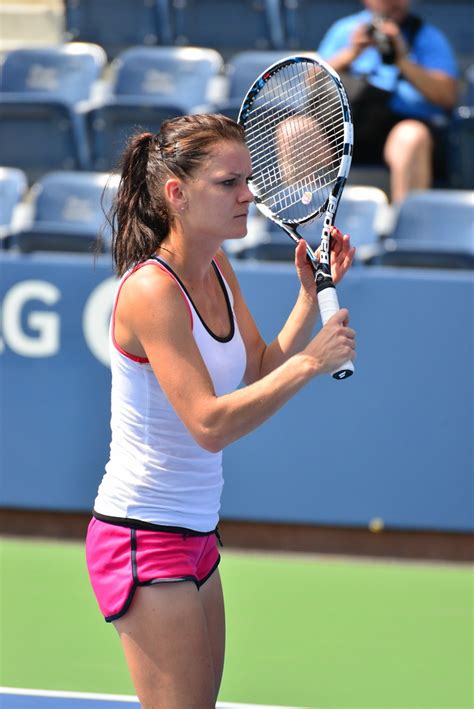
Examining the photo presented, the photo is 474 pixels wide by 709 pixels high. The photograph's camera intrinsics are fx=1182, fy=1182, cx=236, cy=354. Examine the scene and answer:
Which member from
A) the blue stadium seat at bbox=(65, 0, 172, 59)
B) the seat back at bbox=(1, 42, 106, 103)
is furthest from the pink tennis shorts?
the blue stadium seat at bbox=(65, 0, 172, 59)

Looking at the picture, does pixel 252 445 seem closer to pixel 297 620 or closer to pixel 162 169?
pixel 297 620

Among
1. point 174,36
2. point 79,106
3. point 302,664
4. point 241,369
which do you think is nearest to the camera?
point 241,369

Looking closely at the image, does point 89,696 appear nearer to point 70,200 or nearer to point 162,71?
point 70,200

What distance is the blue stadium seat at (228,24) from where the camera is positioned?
687 cm

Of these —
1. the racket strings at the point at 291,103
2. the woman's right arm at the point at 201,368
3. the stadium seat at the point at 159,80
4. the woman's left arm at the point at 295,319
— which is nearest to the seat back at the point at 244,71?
the stadium seat at the point at 159,80

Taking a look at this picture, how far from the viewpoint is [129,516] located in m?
2.21

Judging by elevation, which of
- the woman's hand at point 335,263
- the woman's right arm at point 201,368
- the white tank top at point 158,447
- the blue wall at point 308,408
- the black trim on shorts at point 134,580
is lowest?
the blue wall at point 308,408

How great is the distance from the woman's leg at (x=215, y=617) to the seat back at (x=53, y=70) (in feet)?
15.5

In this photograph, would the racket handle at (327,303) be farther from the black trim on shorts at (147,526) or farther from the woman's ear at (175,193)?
the black trim on shorts at (147,526)

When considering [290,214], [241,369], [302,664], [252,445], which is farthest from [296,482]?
[241,369]

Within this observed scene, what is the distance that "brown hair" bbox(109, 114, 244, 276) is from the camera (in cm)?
217

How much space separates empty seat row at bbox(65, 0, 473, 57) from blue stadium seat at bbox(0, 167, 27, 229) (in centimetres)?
200

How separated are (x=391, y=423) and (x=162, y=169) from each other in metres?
2.51

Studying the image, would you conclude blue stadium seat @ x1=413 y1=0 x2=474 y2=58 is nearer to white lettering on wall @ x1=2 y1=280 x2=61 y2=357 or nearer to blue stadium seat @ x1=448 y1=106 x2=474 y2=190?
blue stadium seat @ x1=448 y1=106 x2=474 y2=190
